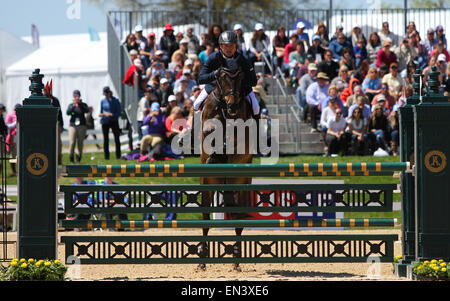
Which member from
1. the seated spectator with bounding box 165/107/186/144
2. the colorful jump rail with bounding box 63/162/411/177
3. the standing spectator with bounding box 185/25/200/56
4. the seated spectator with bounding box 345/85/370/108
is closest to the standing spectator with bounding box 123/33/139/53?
the standing spectator with bounding box 185/25/200/56

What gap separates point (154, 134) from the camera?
17.5 m

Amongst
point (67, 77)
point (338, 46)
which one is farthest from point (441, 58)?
point (67, 77)

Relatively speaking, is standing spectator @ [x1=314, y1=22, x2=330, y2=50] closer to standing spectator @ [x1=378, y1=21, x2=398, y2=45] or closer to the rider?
standing spectator @ [x1=378, y1=21, x2=398, y2=45]

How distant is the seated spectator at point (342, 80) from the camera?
1907cm

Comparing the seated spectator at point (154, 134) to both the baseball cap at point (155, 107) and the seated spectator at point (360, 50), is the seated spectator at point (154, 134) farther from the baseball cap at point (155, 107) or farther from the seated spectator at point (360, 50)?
the seated spectator at point (360, 50)

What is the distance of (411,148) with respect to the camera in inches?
321

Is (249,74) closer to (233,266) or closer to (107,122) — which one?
(233,266)

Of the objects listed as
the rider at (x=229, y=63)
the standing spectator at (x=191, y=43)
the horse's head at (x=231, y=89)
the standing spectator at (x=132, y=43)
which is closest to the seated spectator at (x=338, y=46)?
the standing spectator at (x=191, y=43)

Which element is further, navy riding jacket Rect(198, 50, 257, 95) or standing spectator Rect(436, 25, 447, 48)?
standing spectator Rect(436, 25, 447, 48)

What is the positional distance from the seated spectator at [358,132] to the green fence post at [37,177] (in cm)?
1081

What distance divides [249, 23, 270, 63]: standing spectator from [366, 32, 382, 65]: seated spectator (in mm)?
2549

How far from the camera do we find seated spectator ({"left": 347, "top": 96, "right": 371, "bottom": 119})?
1789 cm

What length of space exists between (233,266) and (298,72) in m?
11.4

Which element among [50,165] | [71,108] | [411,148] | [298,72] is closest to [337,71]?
[298,72]
